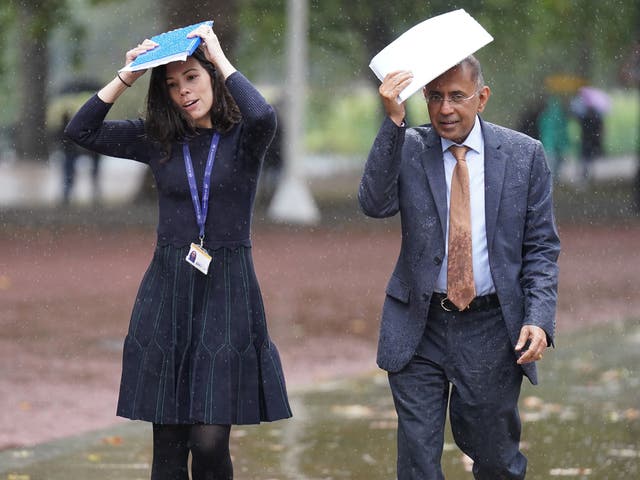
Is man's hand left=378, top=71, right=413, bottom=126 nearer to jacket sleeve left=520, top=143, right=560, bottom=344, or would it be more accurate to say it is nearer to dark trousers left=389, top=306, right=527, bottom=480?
jacket sleeve left=520, top=143, right=560, bottom=344

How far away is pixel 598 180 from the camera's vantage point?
36094 millimetres

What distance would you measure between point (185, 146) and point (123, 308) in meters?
8.78

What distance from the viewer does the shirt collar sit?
5387 millimetres

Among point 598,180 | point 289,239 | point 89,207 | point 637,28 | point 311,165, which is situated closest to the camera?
point 289,239

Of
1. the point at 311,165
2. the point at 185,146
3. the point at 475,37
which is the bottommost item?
the point at 311,165

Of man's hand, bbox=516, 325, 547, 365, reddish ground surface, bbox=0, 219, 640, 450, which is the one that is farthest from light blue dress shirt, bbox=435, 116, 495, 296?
reddish ground surface, bbox=0, 219, 640, 450

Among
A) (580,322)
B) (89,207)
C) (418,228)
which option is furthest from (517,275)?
(89,207)

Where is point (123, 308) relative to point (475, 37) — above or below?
below

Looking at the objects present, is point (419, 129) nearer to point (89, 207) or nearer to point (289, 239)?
point (289, 239)

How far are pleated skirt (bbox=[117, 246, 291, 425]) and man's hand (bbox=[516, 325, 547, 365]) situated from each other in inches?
35.6

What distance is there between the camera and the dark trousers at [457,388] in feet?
17.5

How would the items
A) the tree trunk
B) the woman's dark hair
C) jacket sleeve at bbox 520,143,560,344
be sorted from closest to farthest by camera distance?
1. jacket sleeve at bbox 520,143,560,344
2. the woman's dark hair
3. the tree trunk

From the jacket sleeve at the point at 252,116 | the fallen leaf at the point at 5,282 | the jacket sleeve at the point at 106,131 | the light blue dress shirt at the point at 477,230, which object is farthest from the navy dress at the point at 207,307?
the fallen leaf at the point at 5,282

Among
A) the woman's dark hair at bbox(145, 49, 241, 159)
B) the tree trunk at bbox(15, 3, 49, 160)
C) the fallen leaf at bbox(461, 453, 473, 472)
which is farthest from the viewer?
the tree trunk at bbox(15, 3, 49, 160)
